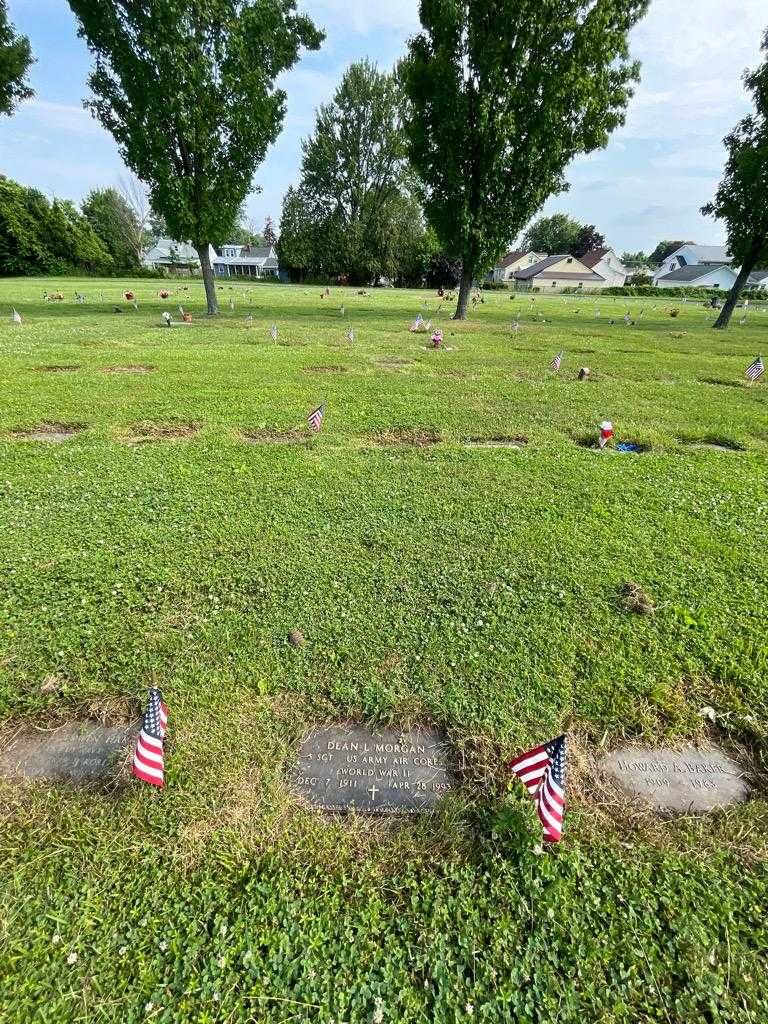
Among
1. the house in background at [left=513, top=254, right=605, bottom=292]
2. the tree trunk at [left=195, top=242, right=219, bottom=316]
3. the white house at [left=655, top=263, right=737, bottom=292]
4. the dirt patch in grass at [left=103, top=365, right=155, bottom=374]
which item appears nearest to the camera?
the dirt patch in grass at [left=103, top=365, right=155, bottom=374]

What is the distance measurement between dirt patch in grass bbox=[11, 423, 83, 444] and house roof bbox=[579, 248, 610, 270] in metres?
86.2

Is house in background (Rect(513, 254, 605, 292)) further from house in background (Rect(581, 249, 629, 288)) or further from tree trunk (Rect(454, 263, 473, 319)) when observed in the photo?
tree trunk (Rect(454, 263, 473, 319))

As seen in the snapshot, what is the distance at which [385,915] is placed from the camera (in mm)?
1772

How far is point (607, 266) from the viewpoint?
258 ft

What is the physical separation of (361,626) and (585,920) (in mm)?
1741

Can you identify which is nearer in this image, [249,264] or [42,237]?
[42,237]

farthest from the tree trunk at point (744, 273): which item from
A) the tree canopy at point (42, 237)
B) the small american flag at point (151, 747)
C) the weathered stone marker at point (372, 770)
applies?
the tree canopy at point (42, 237)

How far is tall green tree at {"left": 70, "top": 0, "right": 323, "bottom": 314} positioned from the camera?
13.2 meters

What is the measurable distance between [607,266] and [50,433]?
302 ft

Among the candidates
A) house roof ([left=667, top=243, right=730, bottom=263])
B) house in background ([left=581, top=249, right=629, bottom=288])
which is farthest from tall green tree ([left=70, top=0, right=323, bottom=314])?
house roof ([left=667, top=243, right=730, bottom=263])

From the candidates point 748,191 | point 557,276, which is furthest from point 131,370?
point 557,276

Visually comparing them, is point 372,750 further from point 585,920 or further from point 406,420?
point 406,420

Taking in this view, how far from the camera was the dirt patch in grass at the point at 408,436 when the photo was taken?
6.23 m

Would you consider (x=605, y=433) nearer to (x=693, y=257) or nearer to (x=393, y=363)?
(x=393, y=363)
